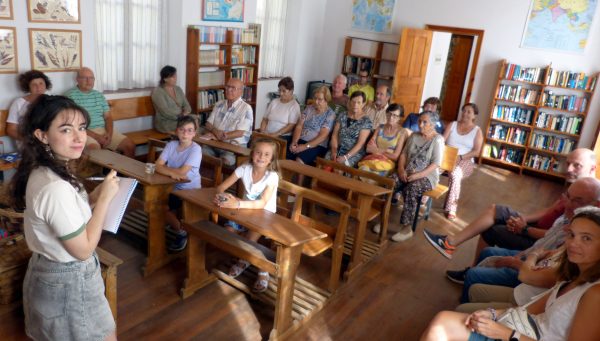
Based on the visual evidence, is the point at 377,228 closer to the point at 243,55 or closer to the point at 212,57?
the point at 212,57

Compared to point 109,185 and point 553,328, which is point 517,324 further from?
point 109,185

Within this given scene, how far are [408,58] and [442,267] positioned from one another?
15.4 feet

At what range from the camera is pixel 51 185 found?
1467mm

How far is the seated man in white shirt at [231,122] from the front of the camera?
15.3 feet

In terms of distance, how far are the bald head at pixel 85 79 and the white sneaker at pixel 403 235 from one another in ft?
11.4

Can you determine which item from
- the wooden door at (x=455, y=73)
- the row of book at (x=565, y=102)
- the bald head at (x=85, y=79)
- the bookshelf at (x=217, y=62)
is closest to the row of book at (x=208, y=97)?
the bookshelf at (x=217, y=62)

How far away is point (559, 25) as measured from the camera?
6.58 meters

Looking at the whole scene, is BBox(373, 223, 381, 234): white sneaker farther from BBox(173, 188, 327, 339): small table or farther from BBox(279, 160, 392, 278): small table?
BBox(173, 188, 327, 339): small table

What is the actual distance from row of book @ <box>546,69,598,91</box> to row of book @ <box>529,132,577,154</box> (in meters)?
0.81

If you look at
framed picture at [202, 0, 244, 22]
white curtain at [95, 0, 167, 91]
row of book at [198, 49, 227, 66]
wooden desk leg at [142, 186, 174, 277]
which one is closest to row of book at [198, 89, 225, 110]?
row of book at [198, 49, 227, 66]

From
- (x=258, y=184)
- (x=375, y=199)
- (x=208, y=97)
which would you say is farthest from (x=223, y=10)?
(x=258, y=184)

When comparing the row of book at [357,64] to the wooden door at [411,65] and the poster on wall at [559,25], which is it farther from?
the poster on wall at [559,25]

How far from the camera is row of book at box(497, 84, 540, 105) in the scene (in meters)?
6.89

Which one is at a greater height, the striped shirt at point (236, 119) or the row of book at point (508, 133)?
the striped shirt at point (236, 119)
